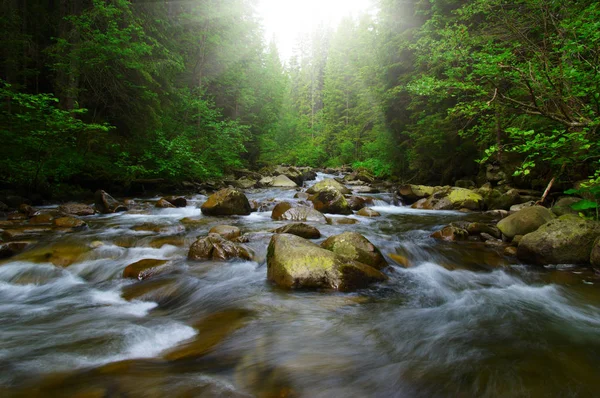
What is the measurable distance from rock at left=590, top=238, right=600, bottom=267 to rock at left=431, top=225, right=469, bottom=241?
7.44ft

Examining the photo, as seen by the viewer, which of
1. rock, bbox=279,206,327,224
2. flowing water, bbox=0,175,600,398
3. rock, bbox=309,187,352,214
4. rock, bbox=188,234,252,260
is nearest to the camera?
flowing water, bbox=0,175,600,398

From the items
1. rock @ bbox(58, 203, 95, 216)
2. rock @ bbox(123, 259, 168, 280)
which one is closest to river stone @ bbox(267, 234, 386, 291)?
rock @ bbox(123, 259, 168, 280)

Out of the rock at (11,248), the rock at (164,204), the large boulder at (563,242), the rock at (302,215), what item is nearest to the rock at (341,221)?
the rock at (302,215)

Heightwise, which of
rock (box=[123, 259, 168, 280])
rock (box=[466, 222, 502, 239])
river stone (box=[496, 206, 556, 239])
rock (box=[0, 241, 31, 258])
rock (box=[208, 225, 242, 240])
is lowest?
rock (box=[123, 259, 168, 280])

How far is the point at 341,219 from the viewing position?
904 centimetres

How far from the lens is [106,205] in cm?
957

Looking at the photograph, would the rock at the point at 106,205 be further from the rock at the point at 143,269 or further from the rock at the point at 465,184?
the rock at the point at 465,184

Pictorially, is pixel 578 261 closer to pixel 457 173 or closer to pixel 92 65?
pixel 457 173

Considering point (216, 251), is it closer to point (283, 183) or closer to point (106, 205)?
point (106, 205)

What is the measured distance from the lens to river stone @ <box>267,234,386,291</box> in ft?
13.9

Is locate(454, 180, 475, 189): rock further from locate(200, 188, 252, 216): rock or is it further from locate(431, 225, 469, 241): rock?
locate(200, 188, 252, 216): rock

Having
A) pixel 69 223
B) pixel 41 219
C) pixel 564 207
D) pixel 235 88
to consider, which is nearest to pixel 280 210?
pixel 69 223

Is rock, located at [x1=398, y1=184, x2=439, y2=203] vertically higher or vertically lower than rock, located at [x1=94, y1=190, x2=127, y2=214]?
higher

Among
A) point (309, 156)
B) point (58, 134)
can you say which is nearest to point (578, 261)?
point (58, 134)
